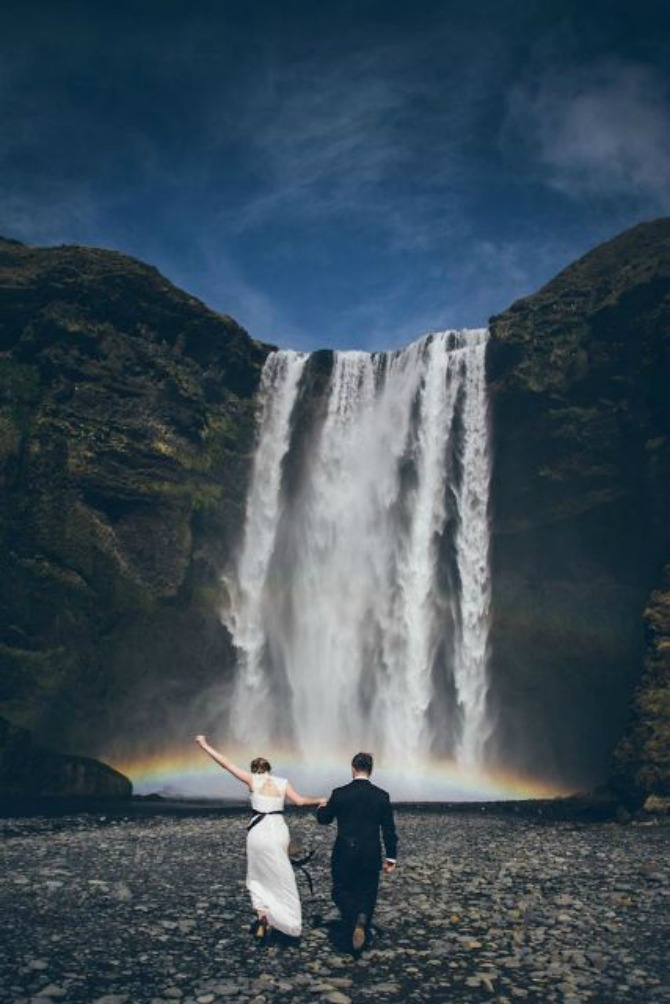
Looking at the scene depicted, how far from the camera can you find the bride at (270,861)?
8773mm

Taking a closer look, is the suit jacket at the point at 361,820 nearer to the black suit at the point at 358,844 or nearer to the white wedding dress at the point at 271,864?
the black suit at the point at 358,844

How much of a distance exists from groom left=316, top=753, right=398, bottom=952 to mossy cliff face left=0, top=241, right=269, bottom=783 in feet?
99.5

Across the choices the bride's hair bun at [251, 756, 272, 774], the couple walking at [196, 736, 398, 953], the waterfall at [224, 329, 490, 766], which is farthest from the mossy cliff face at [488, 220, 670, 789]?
the bride's hair bun at [251, 756, 272, 774]

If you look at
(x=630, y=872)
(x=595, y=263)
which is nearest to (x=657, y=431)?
(x=595, y=263)

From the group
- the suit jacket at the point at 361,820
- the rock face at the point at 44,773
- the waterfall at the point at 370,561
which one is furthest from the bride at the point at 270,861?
the waterfall at the point at 370,561

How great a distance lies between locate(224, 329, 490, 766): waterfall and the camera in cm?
4062

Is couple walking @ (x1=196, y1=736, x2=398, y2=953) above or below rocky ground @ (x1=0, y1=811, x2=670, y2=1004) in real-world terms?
above

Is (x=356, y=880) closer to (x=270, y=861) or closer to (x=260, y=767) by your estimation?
(x=270, y=861)

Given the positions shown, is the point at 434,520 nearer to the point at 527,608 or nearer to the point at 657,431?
the point at 527,608

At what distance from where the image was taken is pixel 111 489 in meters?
40.2

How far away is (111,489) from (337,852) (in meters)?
34.2

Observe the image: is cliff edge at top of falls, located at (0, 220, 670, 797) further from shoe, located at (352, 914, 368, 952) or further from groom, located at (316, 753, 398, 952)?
shoe, located at (352, 914, 368, 952)

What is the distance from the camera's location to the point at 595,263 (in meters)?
50.2

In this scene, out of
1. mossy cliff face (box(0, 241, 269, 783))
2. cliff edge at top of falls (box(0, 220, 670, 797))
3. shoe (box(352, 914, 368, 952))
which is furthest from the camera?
cliff edge at top of falls (box(0, 220, 670, 797))
